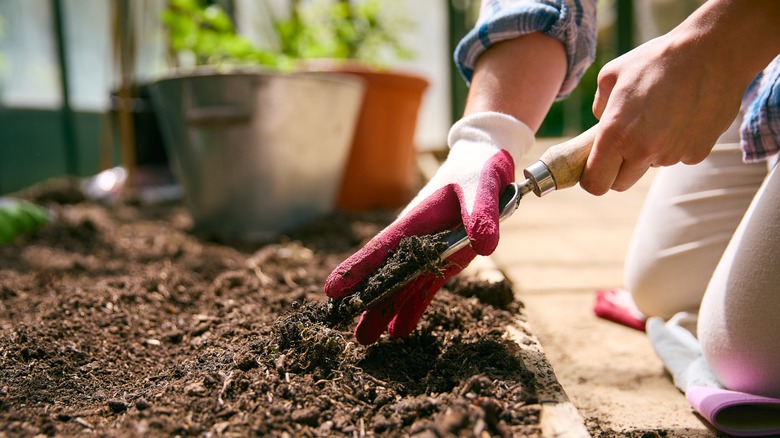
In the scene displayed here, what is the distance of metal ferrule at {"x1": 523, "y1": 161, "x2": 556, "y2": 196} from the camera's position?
0.92 m

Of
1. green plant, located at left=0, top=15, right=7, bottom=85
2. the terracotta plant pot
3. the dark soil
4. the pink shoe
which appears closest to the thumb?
the dark soil

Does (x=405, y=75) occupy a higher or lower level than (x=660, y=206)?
higher

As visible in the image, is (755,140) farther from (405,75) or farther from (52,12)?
(52,12)

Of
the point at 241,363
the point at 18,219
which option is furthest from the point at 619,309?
the point at 18,219

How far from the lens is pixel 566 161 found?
91 cm

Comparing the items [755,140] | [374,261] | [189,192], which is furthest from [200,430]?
[189,192]

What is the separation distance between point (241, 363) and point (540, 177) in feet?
1.90

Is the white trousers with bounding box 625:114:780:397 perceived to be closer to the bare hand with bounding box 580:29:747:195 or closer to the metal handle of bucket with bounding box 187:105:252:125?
the bare hand with bounding box 580:29:747:195

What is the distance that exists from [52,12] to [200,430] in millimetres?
4606

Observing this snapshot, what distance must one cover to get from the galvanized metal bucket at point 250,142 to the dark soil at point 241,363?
0.69 metres

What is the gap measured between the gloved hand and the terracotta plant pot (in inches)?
79.9

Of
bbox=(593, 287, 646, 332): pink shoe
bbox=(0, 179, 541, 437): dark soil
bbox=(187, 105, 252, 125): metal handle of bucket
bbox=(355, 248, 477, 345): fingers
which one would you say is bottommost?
bbox=(593, 287, 646, 332): pink shoe

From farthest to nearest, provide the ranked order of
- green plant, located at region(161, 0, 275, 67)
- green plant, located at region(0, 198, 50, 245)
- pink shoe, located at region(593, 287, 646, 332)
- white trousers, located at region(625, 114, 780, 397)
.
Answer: green plant, located at region(161, 0, 275, 67), green plant, located at region(0, 198, 50, 245), pink shoe, located at region(593, 287, 646, 332), white trousers, located at region(625, 114, 780, 397)

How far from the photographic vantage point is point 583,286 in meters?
1.96
